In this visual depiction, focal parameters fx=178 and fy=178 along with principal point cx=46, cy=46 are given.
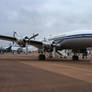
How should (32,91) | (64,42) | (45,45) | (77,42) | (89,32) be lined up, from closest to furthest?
(32,91) → (89,32) → (77,42) → (64,42) → (45,45)

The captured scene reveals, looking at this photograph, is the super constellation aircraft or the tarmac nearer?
the tarmac

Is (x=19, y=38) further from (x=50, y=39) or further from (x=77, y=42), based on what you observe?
(x=77, y=42)

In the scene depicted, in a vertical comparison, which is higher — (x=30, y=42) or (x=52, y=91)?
(x=30, y=42)

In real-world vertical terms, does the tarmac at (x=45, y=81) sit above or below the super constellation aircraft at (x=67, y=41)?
below

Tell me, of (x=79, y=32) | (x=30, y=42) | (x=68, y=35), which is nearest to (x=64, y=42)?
(x=68, y=35)

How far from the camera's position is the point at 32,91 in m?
6.03

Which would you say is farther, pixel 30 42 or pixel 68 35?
pixel 30 42

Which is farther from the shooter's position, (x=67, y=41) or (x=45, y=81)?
(x=67, y=41)

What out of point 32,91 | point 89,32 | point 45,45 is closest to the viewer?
point 32,91

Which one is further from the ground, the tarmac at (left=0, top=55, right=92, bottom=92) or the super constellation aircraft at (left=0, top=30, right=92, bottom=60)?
the super constellation aircraft at (left=0, top=30, right=92, bottom=60)

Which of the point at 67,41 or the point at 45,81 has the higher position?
the point at 67,41

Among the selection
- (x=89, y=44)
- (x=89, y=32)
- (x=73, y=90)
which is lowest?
(x=73, y=90)

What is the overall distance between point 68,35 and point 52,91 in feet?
56.5

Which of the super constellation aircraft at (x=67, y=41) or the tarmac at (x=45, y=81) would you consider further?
the super constellation aircraft at (x=67, y=41)
